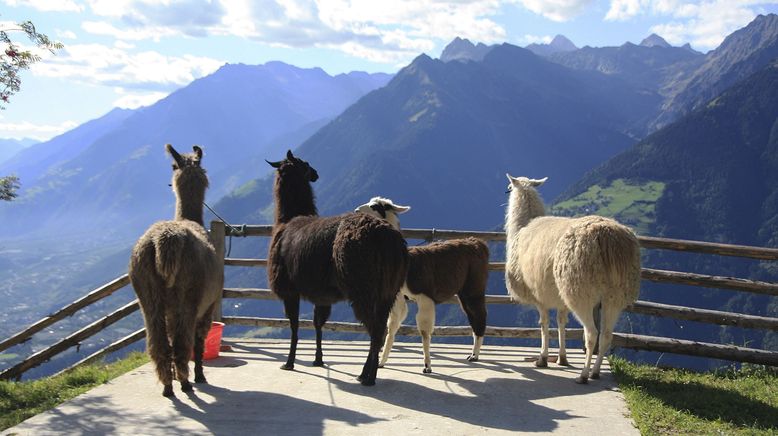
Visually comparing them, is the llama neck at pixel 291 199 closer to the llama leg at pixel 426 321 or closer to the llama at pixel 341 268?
the llama at pixel 341 268

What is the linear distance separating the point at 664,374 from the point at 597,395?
1511 millimetres

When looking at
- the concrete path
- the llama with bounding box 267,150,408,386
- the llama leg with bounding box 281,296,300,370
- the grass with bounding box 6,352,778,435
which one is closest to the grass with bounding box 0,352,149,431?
the grass with bounding box 6,352,778,435

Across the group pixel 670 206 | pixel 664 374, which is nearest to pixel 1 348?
pixel 664 374

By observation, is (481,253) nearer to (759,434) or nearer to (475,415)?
(475,415)

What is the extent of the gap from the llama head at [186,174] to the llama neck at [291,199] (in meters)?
0.90

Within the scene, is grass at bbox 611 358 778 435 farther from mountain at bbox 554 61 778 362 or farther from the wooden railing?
mountain at bbox 554 61 778 362

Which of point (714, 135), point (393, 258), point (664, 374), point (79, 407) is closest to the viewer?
point (79, 407)

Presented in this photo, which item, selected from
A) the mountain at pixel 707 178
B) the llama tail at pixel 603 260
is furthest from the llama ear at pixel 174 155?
the mountain at pixel 707 178

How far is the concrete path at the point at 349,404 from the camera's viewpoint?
4883 mm

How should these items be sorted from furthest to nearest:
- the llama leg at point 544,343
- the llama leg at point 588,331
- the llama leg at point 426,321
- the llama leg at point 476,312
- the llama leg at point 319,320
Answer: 1. the llama leg at point 476,312
2. the llama leg at point 544,343
3. the llama leg at point 319,320
4. the llama leg at point 426,321
5. the llama leg at point 588,331

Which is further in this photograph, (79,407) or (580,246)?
(580,246)

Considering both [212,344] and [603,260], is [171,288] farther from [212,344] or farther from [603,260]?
[603,260]

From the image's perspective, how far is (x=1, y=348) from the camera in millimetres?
8492

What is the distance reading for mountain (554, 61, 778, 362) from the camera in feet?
415
